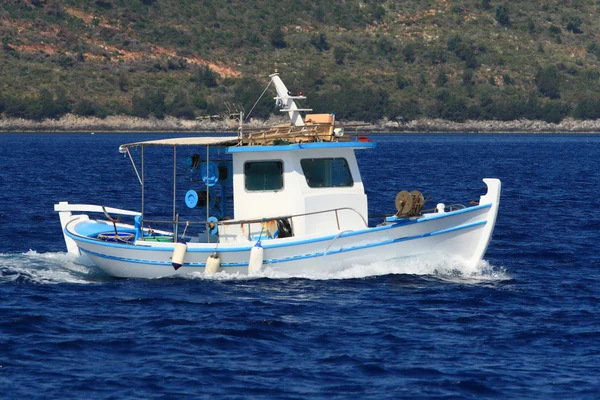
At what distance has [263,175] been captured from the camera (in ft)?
81.6

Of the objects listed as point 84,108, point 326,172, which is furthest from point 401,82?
point 326,172

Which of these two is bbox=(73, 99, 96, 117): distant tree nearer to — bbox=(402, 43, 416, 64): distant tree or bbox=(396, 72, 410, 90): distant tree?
bbox=(396, 72, 410, 90): distant tree

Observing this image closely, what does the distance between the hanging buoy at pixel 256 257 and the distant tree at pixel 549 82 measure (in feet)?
493

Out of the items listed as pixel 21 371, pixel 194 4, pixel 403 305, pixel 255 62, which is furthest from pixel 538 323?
pixel 194 4

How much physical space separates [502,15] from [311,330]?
168495 mm

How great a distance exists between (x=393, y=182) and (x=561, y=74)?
123943 millimetres

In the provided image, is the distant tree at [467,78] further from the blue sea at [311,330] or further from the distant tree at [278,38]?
the blue sea at [311,330]

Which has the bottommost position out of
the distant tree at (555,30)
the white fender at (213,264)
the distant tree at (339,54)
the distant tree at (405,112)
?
the distant tree at (405,112)

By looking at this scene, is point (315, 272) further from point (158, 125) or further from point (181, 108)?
point (181, 108)

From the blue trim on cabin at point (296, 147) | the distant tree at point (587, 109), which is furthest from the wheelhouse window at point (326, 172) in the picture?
the distant tree at point (587, 109)

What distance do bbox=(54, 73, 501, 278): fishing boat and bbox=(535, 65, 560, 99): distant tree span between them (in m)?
148

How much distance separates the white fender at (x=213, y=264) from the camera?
23531 mm

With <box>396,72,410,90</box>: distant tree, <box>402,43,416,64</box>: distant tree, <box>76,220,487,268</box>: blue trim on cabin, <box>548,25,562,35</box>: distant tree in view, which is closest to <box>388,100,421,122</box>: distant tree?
<box>396,72,410,90</box>: distant tree

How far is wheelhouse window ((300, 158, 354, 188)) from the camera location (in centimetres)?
2475
